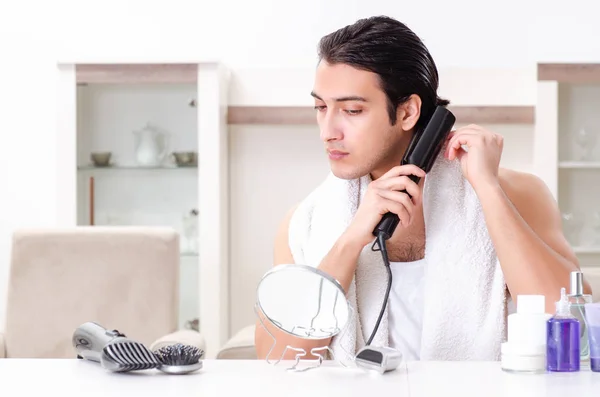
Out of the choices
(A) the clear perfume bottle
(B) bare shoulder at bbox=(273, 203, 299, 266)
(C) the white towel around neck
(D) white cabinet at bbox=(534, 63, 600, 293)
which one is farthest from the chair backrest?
(D) white cabinet at bbox=(534, 63, 600, 293)

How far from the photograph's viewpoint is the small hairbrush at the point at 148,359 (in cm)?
119

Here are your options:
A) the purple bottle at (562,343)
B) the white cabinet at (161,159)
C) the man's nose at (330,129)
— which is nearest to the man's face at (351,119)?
the man's nose at (330,129)

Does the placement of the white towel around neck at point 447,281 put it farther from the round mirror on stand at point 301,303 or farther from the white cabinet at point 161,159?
the white cabinet at point 161,159

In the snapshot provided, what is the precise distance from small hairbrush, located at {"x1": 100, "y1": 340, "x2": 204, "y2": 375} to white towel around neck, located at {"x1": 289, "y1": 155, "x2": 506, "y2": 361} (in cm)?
47

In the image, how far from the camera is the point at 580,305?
49.7 inches

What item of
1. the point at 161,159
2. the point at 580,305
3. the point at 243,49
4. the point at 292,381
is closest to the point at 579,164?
the point at 243,49

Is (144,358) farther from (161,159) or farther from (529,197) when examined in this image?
(161,159)

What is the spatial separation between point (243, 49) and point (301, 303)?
128 inches

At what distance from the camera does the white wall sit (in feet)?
13.8

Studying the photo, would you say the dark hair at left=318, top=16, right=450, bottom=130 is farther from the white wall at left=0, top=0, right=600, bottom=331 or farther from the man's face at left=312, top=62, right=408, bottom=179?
the white wall at left=0, top=0, right=600, bottom=331

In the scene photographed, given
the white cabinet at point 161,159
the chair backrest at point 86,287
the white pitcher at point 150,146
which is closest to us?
the chair backrest at point 86,287

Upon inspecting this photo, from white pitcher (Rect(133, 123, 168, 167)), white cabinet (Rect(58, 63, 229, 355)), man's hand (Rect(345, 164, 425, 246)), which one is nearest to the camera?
man's hand (Rect(345, 164, 425, 246))

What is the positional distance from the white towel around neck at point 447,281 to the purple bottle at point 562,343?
47cm

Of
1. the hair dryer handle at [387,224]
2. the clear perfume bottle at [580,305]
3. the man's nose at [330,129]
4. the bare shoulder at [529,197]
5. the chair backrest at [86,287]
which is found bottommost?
the chair backrest at [86,287]
